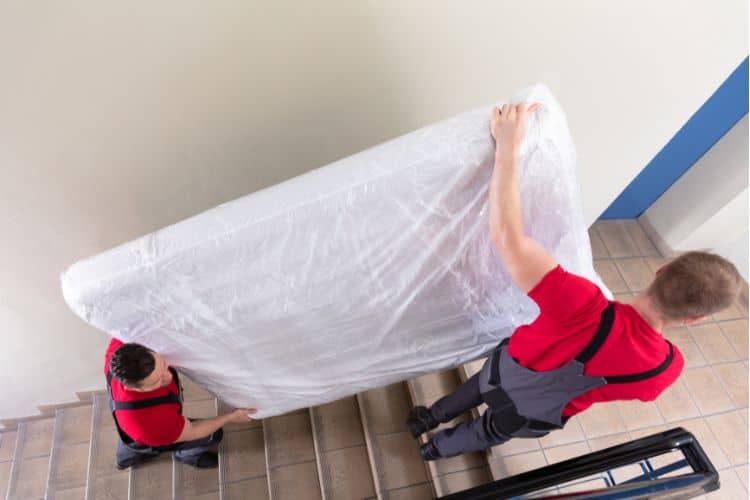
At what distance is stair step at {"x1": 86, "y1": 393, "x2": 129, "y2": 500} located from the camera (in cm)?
205

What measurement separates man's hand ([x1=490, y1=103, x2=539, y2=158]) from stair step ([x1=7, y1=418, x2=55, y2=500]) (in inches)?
121

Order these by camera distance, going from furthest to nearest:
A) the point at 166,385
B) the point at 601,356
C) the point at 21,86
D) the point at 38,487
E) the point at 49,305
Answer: the point at 38,487
the point at 49,305
the point at 166,385
the point at 21,86
the point at 601,356

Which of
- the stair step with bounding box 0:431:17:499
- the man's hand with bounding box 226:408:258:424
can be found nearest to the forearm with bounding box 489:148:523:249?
the man's hand with bounding box 226:408:258:424

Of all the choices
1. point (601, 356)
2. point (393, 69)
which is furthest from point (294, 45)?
point (601, 356)

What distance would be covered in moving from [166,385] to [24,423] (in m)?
2.09

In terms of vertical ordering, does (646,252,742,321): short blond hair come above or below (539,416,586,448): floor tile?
above

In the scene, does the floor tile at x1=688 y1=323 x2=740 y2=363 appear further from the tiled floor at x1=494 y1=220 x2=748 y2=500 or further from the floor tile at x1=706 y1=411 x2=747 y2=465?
the floor tile at x1=706 y1=411 x2=747 y2=465

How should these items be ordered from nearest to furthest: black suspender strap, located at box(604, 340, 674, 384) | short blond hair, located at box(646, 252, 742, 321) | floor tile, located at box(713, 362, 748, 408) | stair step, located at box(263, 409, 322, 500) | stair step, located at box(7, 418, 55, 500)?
short blond hair, located at box(646, 252, 742, 321)
black suspender strap, located at box(604, 340, 674, 384)
stair step, located at box(263, 409, 322, 500)
floor tile, located at box(713, 362, 748, 408)
stair step, located at box(7, 418, 55, 500)

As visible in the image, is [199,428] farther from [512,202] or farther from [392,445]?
[512,202]

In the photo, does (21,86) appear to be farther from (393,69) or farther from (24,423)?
(24,423)

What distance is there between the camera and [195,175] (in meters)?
1.52

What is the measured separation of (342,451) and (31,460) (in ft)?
6.82

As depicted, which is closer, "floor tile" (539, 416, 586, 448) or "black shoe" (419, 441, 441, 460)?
"black shoe" (419, 441, 441, 460)

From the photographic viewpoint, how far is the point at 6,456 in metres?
2.62
